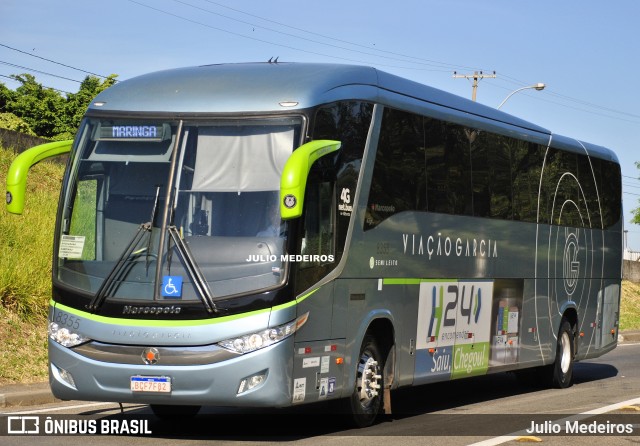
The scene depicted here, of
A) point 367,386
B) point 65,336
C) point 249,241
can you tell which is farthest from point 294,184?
point 367,386

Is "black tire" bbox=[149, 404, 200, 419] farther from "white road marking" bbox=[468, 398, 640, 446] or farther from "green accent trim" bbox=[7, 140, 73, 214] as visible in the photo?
"white road marking" bbox=[468, 398, 640, 446]

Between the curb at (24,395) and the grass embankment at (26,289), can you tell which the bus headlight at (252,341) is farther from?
the grass embankment at (26,289)

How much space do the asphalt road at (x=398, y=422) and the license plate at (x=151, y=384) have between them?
1.68 ft

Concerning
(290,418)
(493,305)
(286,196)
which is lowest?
(290,418)

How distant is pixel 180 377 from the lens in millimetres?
10633

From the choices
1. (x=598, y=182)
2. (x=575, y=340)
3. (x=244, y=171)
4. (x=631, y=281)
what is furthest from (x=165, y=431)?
(x=631, y=281)

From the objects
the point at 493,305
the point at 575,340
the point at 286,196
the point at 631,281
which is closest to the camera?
the point at 286,196

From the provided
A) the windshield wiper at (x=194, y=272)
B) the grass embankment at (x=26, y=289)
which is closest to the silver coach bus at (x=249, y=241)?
the windshield wiper at (x=194, y=272)

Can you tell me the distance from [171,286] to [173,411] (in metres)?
2.79

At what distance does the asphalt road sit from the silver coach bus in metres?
0.45

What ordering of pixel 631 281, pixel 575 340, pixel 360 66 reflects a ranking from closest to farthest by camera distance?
pixel 360 66 < pixel 575 340 < pixel 631 281

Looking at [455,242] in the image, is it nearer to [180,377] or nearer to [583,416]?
[583,416]

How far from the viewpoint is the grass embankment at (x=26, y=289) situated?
54.1 ft

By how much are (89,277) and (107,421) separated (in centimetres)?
195
